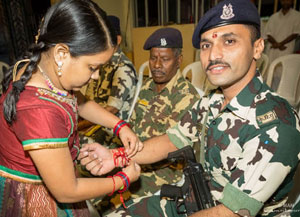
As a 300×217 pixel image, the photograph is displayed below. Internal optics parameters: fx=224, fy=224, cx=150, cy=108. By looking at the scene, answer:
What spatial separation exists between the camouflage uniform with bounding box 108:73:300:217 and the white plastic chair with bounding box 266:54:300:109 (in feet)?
7.21

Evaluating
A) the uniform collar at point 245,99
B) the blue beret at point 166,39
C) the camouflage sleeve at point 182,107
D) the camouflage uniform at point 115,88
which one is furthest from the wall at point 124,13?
the uniform collar at point 245,99

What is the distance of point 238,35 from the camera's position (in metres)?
1.17

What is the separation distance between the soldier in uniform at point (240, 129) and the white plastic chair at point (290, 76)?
2157 millimetres

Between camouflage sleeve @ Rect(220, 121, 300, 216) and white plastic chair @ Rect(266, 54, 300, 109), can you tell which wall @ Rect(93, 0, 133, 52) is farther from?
camouflage sleeve @ Rect(220, 121, 300, 216)

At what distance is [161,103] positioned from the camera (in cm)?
228

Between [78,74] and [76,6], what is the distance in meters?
0.27

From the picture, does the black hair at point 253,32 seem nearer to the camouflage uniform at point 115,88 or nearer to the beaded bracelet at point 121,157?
the beaded bracelet at point 121,157

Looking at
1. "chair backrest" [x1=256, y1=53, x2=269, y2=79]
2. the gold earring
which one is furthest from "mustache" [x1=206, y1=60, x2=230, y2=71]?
"chair backrest" [x1=256, y1=53, x2=269, y2=79]

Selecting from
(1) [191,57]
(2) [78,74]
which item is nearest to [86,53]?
(2) [78,74]

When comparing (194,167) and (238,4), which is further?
(194,167)

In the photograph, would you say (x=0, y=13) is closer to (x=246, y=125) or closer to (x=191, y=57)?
(x=191, y=57)

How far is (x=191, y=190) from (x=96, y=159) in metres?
0.65

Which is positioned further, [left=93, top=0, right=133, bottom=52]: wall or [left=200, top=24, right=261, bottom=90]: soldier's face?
[left=93, top=0, right=133, bottom=52]: wall

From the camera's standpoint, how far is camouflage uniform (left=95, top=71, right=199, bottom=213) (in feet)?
6.09
